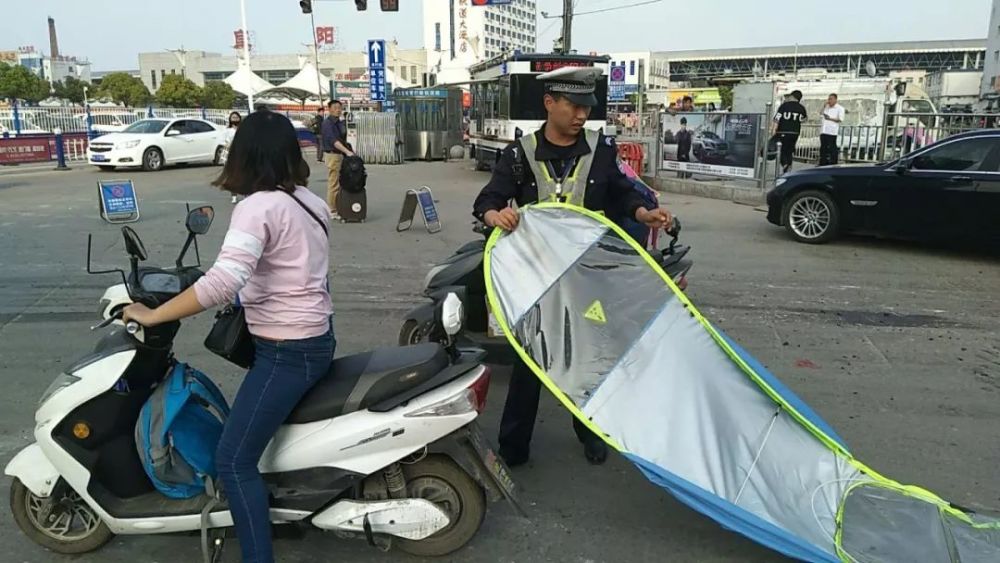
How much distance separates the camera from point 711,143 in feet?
50.3

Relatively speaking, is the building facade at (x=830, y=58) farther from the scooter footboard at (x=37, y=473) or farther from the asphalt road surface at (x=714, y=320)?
the scooter footboard at (x=37, y=473)

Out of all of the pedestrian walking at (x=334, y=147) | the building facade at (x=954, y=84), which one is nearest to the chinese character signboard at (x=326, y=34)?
the building facade at (x=954, y=84)

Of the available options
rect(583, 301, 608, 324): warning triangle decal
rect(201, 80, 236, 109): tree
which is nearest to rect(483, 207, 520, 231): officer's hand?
rect(583, 301, 608, 324): warning triangle decal

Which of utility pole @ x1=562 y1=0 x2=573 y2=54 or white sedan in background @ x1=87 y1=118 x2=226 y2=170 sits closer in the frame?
white sedan in background @ x1=87 y1=118 x2=226 y2=170

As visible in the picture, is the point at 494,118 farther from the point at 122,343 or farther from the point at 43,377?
the point at 122,343

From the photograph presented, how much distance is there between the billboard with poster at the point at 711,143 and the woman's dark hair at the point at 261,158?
1309 centimetres

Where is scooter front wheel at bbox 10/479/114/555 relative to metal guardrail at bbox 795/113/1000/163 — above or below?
below

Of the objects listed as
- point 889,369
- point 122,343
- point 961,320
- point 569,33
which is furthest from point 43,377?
point 569,33

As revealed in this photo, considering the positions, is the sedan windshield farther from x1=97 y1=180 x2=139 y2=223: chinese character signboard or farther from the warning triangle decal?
the warning triangle decal

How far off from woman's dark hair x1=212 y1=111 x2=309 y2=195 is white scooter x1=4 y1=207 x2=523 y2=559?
363 millimetres

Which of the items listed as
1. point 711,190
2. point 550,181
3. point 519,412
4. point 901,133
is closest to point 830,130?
point 901,133

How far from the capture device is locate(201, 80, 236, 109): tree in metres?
60.1

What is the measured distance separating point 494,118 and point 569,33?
6.84 metres

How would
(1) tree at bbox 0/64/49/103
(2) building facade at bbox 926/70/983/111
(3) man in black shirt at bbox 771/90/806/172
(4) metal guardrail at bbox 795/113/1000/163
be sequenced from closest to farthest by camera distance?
(4) metal guardrail at bbox 795/113/1000/163 < (3) man in black shirt at bbox 771/90/806/172 < (2) building facade at bbox 926/70/983/111 < (1) tree at bbox 0/64/49/103
